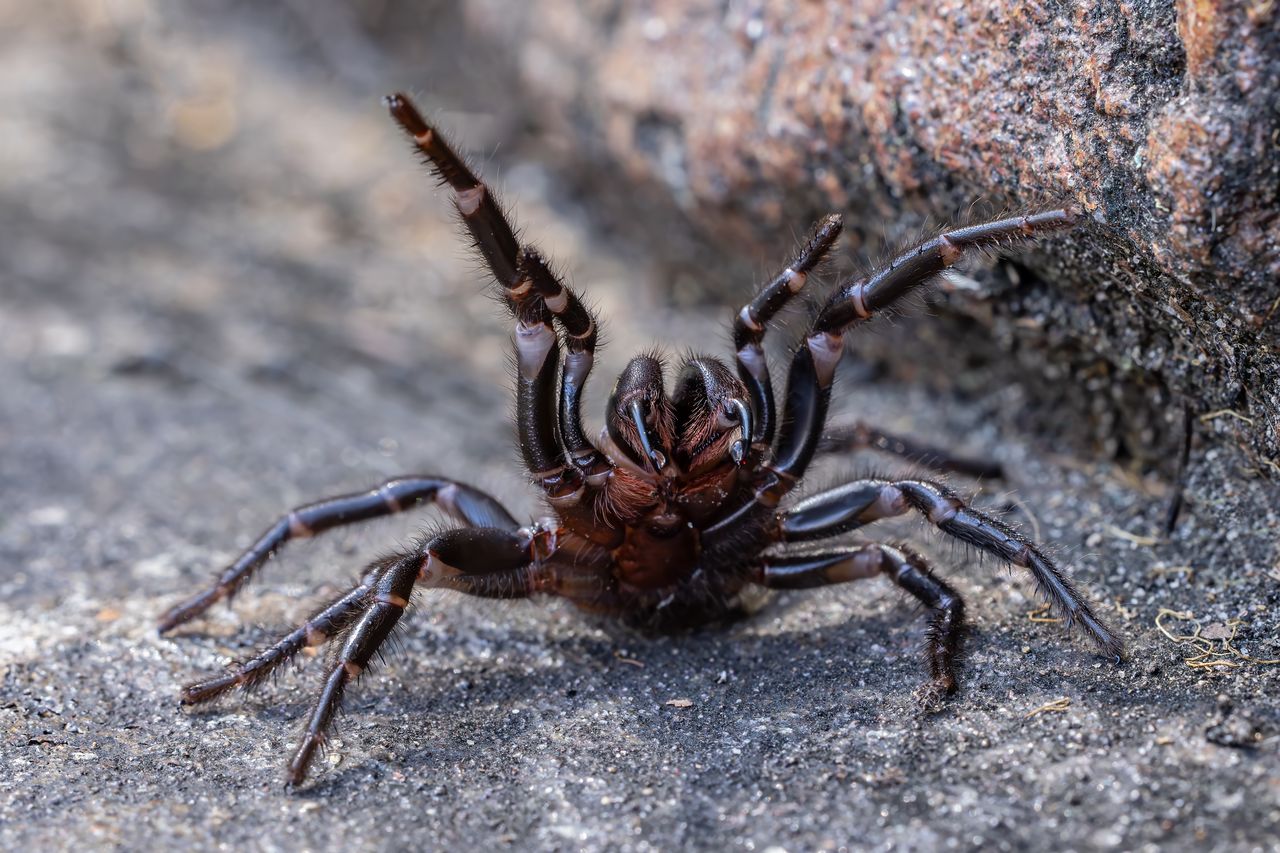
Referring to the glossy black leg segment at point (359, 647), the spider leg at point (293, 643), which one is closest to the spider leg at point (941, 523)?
the glossy black leg segment at point (359, 647)

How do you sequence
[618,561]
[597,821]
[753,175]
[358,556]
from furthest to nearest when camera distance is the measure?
[753,175]
[358,556]
[618,561]
[597,821]

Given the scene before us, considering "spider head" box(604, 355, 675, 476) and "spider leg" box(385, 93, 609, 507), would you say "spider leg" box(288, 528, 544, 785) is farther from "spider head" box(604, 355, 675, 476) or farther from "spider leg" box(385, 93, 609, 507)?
"spider head" box(604, 355, 675, 476)

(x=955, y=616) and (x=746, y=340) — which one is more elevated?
(x=746, y=340)

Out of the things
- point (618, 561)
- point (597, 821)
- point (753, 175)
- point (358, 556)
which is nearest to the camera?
point (597, 821)

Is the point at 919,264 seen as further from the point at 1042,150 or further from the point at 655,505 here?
the point at 655,505

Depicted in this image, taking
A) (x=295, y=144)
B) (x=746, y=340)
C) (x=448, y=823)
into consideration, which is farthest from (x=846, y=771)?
(x=295, y=144)

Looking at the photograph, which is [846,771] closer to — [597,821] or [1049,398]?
[597,821]

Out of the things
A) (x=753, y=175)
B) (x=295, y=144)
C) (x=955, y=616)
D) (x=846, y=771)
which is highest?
(x=295, y=144)
